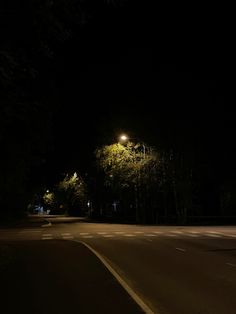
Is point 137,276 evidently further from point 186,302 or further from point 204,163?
point 204,163

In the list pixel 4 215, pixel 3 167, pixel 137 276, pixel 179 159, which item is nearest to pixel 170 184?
pixel 179 159

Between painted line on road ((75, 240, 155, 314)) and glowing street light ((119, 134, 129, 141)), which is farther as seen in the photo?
glowing street light ((119, 134, 129, 141))

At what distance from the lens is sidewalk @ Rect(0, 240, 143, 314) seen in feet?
36.0

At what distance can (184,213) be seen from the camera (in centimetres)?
6006

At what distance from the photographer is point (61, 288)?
540 inches

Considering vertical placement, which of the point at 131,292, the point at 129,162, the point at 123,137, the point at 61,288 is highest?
the point at 123,137

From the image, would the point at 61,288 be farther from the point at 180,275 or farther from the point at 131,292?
the point at 180,275

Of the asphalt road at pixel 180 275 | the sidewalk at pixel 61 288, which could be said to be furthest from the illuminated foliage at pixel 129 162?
the sidewalk at pixel 61 288

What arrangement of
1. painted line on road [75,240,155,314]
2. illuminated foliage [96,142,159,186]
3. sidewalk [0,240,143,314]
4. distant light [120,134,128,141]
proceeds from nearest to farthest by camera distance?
painted line on road [75,240,155,314]
sidewalk [0,240,143,314]
distant light [120,134,128,141]
illuminated foliage [96,142,159,186]

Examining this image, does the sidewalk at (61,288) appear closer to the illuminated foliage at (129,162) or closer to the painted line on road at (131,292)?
the painted line on road at (131,292)

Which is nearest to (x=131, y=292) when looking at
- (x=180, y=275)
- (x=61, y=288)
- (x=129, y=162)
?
(x=61, y=288)

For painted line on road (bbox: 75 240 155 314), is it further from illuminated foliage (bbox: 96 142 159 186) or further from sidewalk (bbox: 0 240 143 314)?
Result: illuminated foliage (bbox: 96 142 159 186)

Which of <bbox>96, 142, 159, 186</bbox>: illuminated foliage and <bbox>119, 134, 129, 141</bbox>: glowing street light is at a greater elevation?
<bbox>119, 134, 129, 141</bbox>: glowing street light

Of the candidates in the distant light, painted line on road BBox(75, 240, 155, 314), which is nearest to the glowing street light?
the distant light
